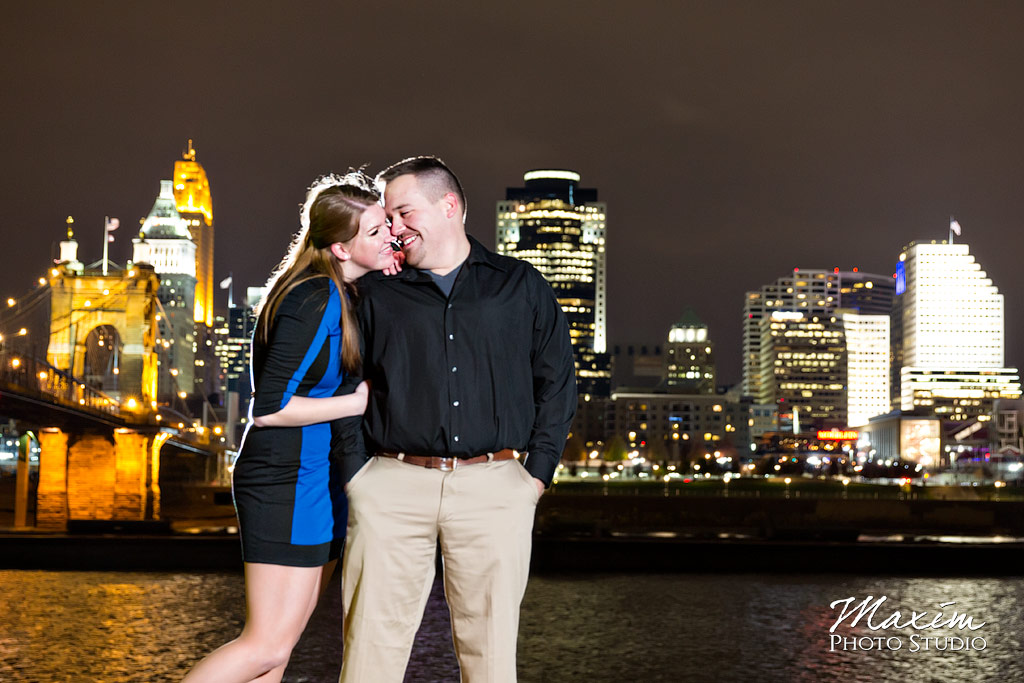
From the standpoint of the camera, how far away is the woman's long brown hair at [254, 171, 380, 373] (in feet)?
16.0

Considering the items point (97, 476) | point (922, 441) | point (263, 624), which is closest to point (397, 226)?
point (263, 624)

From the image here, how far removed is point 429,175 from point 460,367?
76 cm

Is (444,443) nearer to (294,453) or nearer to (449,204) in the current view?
(294,453)

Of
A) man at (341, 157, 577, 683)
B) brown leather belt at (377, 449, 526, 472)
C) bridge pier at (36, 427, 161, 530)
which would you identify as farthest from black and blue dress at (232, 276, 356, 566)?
bridge pier at (36, 427, 161, 530)

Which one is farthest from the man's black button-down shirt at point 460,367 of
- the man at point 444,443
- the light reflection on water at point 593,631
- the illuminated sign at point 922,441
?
the illuminated sign at point 922,441

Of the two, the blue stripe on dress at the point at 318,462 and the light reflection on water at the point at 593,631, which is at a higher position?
the blue stripe on dress at the point at 318,462

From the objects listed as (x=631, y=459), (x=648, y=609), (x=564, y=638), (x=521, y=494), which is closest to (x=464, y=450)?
(x=521, y=494)

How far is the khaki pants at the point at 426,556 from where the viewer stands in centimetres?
474

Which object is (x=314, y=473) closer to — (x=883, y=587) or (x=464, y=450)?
(x=464, y=450)

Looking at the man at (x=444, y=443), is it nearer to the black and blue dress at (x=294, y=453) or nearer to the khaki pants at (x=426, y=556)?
the khaki pants at (x=426, y=556)

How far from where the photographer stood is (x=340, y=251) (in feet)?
16.6

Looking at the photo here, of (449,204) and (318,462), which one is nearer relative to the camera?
(318,462)

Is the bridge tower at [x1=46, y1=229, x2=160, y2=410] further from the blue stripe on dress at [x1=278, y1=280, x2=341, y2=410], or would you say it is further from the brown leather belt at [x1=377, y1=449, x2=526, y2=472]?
the brown leather belt at [x1=377, y1=449, x2=526, y2=472]

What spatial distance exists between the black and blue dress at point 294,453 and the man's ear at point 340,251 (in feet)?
0.56
